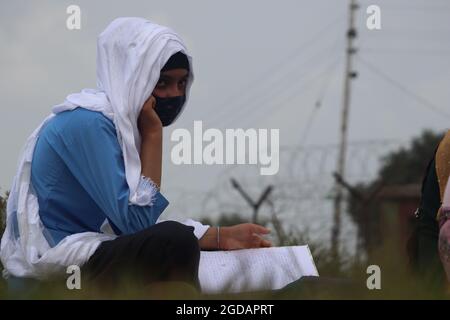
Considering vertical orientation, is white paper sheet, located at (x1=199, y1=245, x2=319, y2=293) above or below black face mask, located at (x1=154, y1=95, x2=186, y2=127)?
below

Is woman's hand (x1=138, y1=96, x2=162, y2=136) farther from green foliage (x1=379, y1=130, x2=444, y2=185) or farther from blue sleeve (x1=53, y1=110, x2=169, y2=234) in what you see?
green foliage (x1=379, y1=130, x2=444, y2=185)

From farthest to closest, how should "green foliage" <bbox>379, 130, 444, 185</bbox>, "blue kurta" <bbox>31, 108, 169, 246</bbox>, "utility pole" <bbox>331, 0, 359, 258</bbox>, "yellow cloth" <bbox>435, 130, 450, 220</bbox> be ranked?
"green foliage" <bbox>379, 130, 444, 185</bbox> → "utility pole" <bbox>331, 0, 359, 258</bbox> → "yellow cloth" <bbox>435, 130, 450, 220</bbox> → "blue kurta" <bbox>31, 108, 169, 246</bbox>

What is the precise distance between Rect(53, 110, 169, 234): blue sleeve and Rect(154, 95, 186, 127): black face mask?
1.53 ft

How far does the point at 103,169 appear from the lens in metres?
4.46

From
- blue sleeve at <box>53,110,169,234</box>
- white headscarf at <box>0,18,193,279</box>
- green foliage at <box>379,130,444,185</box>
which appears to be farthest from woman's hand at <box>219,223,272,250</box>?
green foliage at <box>379,130,444,185</box>

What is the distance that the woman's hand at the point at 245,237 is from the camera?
491 centimetres

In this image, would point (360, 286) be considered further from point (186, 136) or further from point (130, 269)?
point (186, 136)

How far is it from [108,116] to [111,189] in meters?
0.39

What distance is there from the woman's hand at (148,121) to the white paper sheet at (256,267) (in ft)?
1.76

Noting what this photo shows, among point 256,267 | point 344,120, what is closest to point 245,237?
point 256,267

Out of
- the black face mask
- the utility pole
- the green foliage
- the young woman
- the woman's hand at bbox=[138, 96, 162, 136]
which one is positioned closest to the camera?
the young woman

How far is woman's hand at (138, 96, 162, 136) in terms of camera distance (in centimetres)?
470

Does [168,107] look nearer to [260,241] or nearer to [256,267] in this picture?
[260,241]
